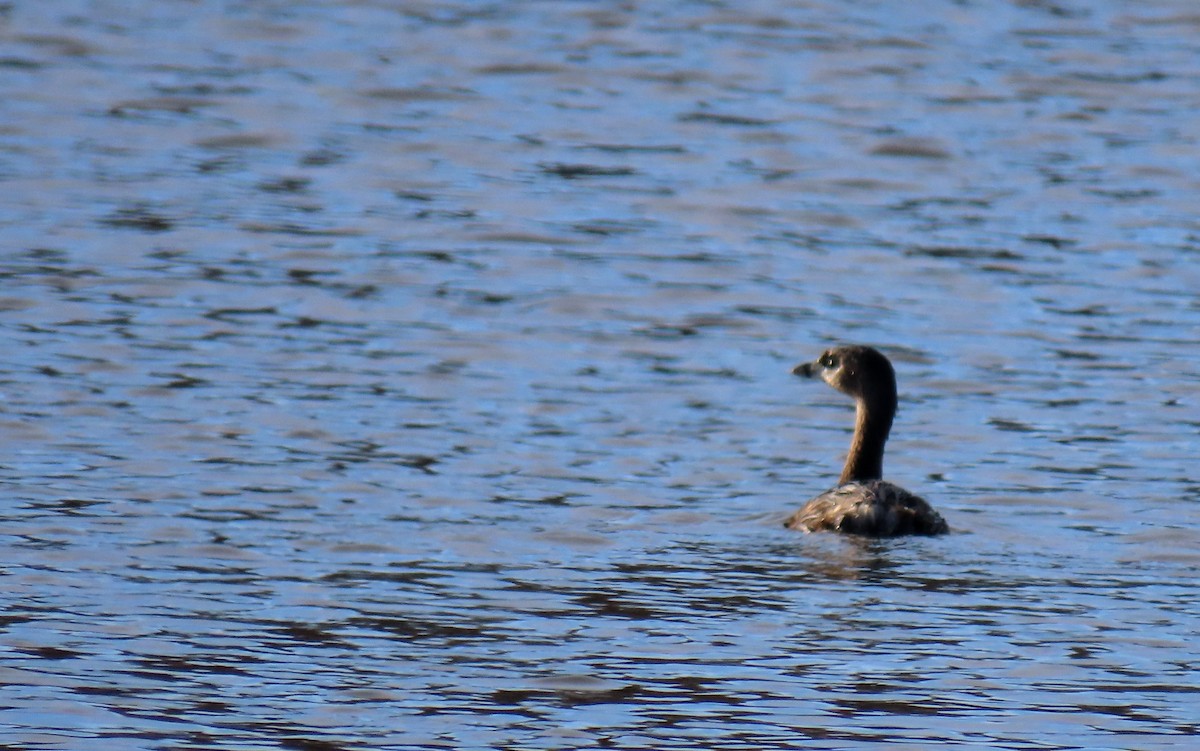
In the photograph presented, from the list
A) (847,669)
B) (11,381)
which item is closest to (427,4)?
(11,381)

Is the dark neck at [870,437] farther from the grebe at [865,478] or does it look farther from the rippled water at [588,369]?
the rippled water at [588,369]

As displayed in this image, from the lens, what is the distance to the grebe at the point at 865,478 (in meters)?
11.3

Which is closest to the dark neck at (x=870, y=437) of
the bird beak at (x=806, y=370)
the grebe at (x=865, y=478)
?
the grebe at (x=865, y=478)

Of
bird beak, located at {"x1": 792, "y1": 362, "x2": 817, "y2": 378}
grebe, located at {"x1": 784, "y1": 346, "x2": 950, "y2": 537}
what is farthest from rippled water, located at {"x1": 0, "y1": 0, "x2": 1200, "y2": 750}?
bird beak, located at {"x1": 792, "y1": 362, "x2": 817, "y2": 378}

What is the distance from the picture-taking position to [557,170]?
21312mm

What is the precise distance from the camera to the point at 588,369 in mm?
15320

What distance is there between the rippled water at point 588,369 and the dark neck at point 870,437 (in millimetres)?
337

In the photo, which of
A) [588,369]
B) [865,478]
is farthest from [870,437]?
[588,369]

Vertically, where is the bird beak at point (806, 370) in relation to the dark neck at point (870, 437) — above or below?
above

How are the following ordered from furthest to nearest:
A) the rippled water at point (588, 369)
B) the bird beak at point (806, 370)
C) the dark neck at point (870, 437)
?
the bird beak at point (806, 370)
the dark neck at point (870, 437)
the rippled water at point (588, 369)

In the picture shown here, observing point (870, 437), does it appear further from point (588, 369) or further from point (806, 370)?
point (588, 369)

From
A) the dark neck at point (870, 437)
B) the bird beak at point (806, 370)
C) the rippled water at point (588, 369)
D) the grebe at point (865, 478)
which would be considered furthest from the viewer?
the bird beak at point (806, 370)

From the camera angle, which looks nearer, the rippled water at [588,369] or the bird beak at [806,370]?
the rippled water at [588,369]

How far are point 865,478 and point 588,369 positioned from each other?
126 inches
